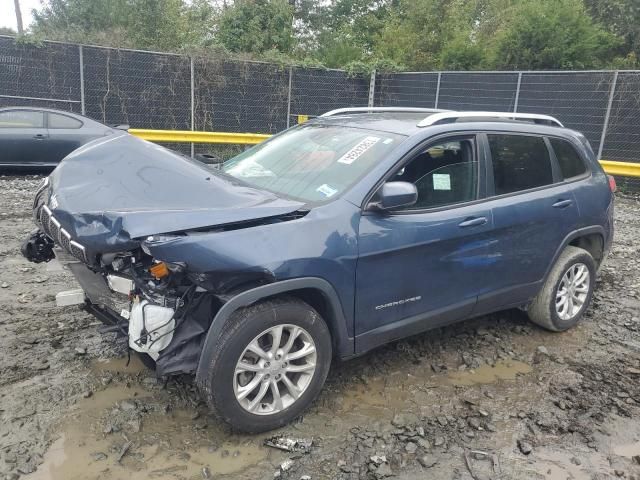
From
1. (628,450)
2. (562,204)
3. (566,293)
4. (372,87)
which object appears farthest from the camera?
(372,87)

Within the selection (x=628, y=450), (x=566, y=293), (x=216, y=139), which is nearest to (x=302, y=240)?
(x=628, y=450)

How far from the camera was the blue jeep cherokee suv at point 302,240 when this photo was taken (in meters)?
2.69

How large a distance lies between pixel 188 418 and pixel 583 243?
12.0ft

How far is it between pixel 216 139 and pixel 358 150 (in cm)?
921

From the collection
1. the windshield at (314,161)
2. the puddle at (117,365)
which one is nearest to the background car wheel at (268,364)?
the windshield at (314,161)

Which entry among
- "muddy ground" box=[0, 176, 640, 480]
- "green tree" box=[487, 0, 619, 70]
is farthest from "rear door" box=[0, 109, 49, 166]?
"green tree" box=[487, 0, 619, 70]

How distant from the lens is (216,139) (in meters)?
12.1

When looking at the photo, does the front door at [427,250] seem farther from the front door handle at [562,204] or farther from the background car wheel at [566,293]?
the background car wheel at [566,293]

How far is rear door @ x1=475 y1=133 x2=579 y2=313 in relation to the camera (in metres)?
3.78

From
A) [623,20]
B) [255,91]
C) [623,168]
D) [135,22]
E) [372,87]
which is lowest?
[623,168]

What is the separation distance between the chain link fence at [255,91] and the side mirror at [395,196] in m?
9.71

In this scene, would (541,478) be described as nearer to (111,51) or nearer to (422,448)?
(422,448)

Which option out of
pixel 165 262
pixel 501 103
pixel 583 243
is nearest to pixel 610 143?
pixel 501 103

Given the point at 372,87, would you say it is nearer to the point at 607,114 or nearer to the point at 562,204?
the point at 607,114
